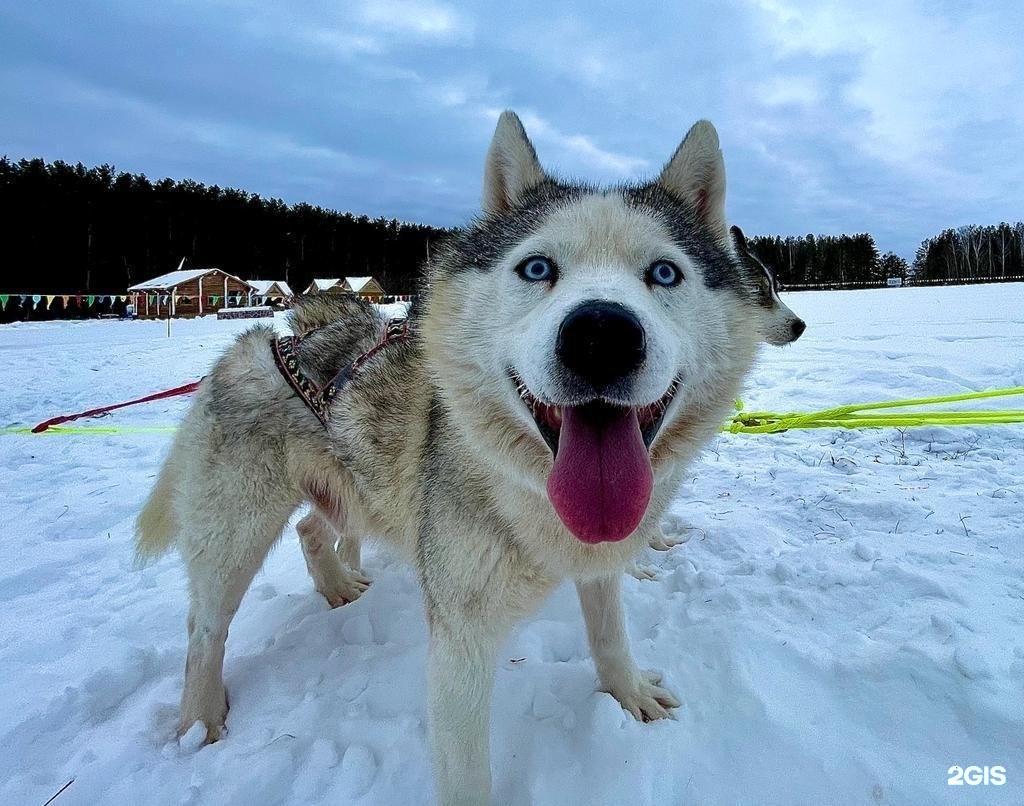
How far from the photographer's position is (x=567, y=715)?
→ 2.18m

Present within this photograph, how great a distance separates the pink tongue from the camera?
5.13ft

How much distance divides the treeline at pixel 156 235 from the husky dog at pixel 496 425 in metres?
35.3

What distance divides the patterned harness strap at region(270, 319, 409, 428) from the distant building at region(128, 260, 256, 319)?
40043 mm

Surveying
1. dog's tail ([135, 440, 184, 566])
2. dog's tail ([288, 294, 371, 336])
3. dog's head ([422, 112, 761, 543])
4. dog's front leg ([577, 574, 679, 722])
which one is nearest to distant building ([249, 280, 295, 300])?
dog's tail ([288, 294, 371, 336])

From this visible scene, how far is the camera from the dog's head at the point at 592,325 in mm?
1451

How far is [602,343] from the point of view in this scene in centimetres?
140

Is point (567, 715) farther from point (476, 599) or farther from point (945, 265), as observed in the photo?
point (945, 265)

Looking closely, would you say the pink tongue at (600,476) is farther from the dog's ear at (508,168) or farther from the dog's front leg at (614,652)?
the dog's ear at (508,168)

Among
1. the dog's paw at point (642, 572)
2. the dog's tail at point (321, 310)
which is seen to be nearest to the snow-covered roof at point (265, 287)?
the dog's tail at point (321, 310)

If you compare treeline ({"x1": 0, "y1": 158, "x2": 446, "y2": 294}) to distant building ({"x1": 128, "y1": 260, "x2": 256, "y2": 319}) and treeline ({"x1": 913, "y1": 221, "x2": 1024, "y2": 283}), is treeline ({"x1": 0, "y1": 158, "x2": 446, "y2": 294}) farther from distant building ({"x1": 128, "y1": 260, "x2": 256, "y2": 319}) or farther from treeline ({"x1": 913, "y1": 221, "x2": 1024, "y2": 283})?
treeline ({"x1": 913, "y1": 221, "x2": 1024, "y2": 283})

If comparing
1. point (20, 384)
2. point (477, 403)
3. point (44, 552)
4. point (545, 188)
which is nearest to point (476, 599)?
point (477, 403)

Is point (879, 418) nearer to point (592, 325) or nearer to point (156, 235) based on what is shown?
point (592, 325)

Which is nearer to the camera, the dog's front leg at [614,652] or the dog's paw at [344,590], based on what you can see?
the dog's front leg at [614,652]

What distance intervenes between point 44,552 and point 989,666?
197 inches
